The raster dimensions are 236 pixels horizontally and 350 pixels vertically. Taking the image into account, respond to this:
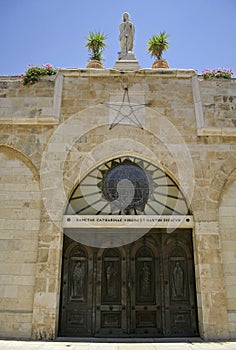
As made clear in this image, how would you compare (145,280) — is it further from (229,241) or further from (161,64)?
(161,64)

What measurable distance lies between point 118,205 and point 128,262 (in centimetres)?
137

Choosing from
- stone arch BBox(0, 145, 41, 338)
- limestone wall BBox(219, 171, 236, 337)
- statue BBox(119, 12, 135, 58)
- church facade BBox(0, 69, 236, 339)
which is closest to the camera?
stone arch BBox(0, 145, 41, 338)

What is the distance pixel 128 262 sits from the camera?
7.10 meters

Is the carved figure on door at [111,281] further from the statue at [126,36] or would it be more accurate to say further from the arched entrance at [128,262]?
the statue at [126,36]

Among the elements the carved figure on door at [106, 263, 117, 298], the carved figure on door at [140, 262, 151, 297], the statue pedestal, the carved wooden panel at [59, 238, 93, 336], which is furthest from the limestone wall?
the statue pedestal

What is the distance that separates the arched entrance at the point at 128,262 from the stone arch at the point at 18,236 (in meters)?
0.81

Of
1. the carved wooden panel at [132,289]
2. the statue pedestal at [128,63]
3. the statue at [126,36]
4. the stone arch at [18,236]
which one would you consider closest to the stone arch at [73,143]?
the stone arch at [18,236]

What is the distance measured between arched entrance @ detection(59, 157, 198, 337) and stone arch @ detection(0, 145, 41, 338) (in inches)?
31.7

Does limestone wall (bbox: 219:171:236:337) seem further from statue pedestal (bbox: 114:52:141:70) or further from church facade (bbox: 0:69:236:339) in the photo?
statue pedestal (bbox: 114:52:141:70)

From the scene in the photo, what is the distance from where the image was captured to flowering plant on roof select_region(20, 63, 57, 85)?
785 centimetres

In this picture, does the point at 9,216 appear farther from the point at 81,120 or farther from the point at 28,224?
the point at 81,120

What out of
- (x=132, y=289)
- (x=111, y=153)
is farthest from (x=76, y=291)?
(x=111, y=153)

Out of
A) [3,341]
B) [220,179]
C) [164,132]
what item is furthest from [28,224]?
[220,179]

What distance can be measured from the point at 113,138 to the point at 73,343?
178 inches
